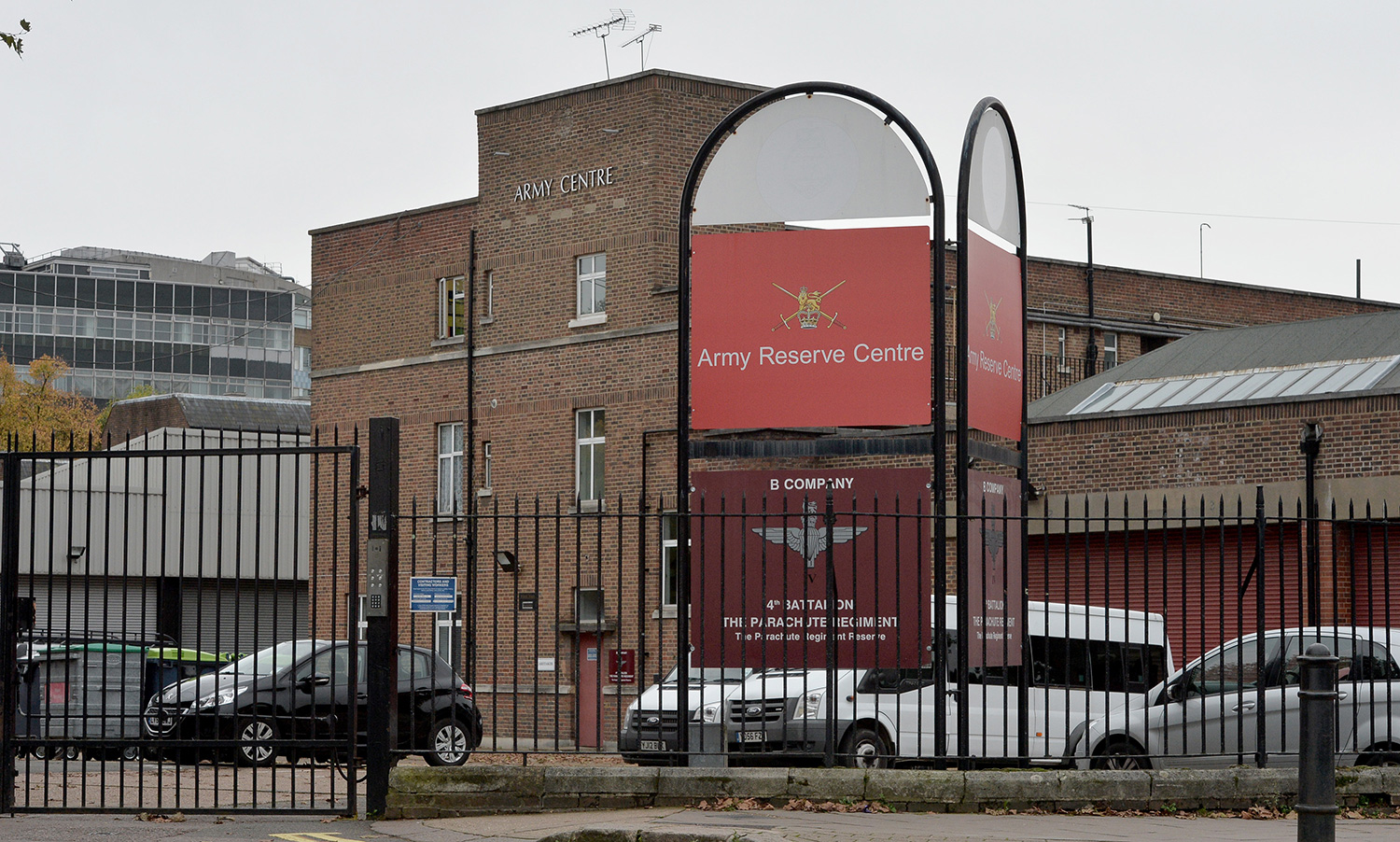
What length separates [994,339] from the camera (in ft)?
39.2

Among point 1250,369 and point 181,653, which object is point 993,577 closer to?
point 181,653

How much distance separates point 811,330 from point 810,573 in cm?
169

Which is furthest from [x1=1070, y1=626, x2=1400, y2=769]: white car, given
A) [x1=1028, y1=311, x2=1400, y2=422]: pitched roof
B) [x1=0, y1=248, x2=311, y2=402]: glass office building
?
[x1=0, y1=248, x2=311, y2=402]: glass office building

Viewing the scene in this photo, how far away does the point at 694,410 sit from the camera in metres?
11.8

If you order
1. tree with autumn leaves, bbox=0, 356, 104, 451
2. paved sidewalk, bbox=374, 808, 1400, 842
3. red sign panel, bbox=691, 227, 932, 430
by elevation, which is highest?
tree with autumn leaves, bbox=0, 356, 104, 451

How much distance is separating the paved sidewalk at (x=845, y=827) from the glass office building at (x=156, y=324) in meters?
86.5

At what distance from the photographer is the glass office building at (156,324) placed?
96.6 meters

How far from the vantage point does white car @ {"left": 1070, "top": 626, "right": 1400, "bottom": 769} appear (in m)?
11.4

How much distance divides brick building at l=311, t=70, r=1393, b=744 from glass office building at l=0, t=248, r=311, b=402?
60625 millimetres

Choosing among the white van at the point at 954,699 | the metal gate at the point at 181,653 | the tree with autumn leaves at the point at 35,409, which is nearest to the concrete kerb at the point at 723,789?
the metal gate at the point at 181,653

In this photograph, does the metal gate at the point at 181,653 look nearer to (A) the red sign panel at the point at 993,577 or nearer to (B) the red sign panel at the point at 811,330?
(B) the red sign panel at the point at 811,330

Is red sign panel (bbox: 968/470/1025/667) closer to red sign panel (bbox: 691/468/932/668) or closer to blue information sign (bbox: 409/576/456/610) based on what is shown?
red sign panel (bbox: 691/468/932/668)

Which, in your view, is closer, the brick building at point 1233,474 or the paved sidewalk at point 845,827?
the paved sidewalk at point 845,827

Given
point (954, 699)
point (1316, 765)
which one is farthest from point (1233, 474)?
point (1316, 765)
